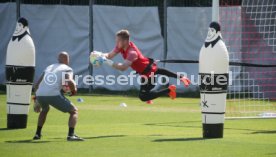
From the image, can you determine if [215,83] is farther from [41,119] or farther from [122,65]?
[41,119]

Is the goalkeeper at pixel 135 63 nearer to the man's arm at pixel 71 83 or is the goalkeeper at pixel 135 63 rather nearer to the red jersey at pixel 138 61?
the red jersey at pixel 138 61

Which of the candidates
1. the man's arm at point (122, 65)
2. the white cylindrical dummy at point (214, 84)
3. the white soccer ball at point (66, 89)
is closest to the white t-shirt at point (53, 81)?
the white soccer ball at point (66, 89)

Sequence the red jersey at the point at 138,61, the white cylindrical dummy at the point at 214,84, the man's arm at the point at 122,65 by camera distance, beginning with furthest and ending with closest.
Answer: the red jersey at the point at 138,61 < the man's arm at the point at 122,65 < the white cylindrical dummy at the point at 214,84

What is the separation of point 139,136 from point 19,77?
337cm

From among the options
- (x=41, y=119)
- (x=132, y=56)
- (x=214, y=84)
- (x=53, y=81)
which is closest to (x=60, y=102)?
(x=53, y=81)

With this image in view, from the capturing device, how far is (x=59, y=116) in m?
21.9

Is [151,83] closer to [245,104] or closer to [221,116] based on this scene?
[221,116]

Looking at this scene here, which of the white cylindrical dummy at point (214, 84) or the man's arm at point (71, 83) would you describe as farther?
the white cylindrical dummy at point (214, 84)

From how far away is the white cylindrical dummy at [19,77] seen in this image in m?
18.5

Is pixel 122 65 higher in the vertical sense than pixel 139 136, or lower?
higher

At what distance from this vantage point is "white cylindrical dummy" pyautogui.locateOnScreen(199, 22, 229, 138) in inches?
641

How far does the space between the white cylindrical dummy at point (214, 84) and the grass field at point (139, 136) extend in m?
0.33

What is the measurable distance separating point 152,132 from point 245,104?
302 inches

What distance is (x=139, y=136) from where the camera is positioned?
16.8 m
